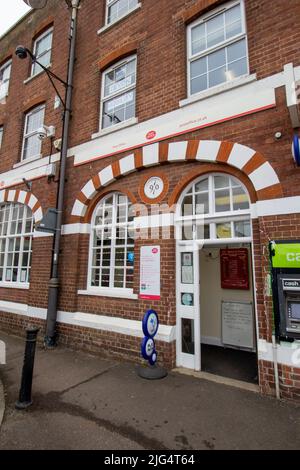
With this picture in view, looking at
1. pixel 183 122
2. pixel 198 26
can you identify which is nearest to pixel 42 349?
pixel 183 122

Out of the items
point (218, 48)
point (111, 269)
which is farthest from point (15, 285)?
point (218, 48)

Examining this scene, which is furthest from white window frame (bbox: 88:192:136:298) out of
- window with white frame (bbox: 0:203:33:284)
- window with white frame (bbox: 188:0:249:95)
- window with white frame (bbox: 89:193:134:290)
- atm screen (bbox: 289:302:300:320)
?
window with white frame (bbox: 188:0:249:95)

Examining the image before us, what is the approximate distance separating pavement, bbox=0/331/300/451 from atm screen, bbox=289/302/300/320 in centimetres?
113

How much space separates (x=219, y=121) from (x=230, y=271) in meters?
3.69

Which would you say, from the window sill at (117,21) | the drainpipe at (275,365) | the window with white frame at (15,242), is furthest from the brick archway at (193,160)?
the window sill at (117,21)

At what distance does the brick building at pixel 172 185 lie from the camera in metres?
4.29

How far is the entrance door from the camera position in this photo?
15.8 ft

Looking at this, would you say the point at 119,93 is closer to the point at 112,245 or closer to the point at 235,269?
the point at 112,245

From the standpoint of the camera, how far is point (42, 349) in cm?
612

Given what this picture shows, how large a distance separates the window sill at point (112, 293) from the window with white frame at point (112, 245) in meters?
0.10

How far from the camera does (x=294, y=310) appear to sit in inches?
147

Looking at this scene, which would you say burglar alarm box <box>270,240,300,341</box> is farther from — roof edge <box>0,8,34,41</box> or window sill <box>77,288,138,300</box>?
roof edge <box>0,8,34,41</box>

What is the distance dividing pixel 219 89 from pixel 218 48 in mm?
1092

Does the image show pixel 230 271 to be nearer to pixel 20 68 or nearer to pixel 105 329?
pixel 105 329
